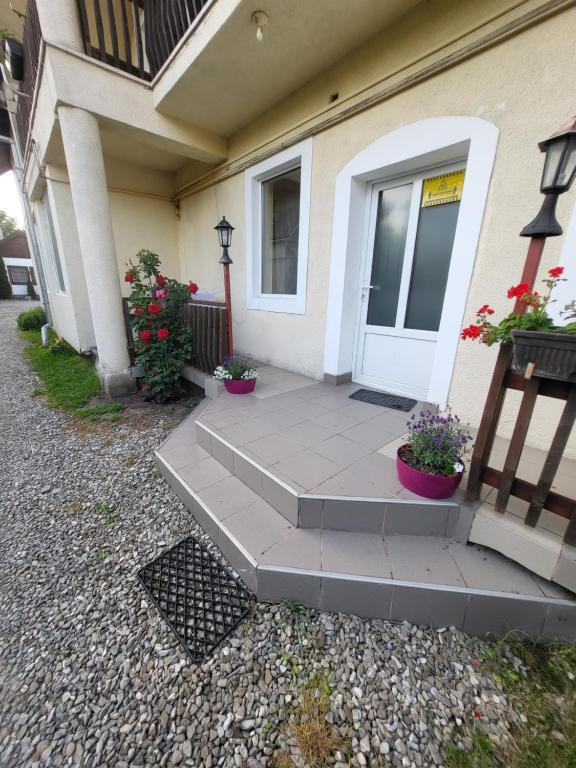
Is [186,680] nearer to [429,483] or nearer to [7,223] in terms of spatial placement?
[429,483]

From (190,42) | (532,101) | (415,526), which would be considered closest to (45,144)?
(190,42)

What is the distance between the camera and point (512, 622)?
4.48 ft

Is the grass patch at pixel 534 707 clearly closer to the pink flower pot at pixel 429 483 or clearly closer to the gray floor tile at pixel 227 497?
the pink flower pot at pixel 429 483

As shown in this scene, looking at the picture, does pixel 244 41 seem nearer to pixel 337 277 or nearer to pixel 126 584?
pixel 337 277

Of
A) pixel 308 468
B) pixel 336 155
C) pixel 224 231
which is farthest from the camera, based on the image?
pixel 224 231

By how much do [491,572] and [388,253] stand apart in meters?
2.69

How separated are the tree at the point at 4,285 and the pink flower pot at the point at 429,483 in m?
25.9

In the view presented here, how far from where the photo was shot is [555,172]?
1229mm

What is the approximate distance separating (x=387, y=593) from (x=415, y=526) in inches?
15.4

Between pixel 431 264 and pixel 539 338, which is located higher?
Result: pixel 431 264

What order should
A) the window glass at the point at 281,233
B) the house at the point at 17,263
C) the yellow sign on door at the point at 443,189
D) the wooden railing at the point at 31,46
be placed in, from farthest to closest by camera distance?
the house at the point at 17,263, the window glass at the point at 281,233, the wooden railing at the point at 31,46, the yellow sign on door at the point at 443,189

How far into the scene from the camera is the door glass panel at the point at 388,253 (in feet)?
9.45

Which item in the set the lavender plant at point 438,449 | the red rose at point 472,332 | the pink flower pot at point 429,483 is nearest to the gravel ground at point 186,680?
the pink flower pot at point 429,483

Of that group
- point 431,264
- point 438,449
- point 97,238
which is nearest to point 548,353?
point 438,449
